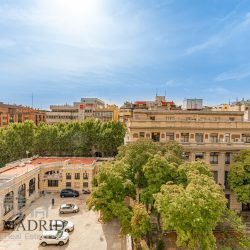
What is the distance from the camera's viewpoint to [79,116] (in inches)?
3851

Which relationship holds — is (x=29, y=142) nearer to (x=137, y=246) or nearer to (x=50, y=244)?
(x=50, y=244)

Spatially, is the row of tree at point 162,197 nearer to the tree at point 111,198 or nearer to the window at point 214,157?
the tree at point 111,198

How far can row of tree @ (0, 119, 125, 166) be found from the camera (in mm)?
56875

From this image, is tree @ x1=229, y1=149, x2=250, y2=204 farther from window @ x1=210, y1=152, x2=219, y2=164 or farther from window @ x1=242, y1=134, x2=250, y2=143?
window @ x1=242, y1=134, x2=250, y2=143

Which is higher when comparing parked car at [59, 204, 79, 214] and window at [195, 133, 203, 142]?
window at [195, 133, 203, 142]

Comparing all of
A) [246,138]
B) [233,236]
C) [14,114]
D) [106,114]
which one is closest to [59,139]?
[106,114]

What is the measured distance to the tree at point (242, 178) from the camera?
30.2 meters

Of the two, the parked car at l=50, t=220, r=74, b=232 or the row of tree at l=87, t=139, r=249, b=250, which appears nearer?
the row of tree at l=87, t=139, r=249, b=250

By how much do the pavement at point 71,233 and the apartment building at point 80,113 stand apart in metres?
59.4

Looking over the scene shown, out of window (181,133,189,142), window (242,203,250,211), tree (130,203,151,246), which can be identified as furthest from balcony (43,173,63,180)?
window (242,203,250,211)

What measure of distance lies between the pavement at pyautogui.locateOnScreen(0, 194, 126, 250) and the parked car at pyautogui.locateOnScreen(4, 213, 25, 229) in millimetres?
532

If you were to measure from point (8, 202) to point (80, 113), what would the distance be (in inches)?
2652

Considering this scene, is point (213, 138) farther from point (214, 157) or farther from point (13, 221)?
point (13, 221)

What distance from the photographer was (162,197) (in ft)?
62.1
